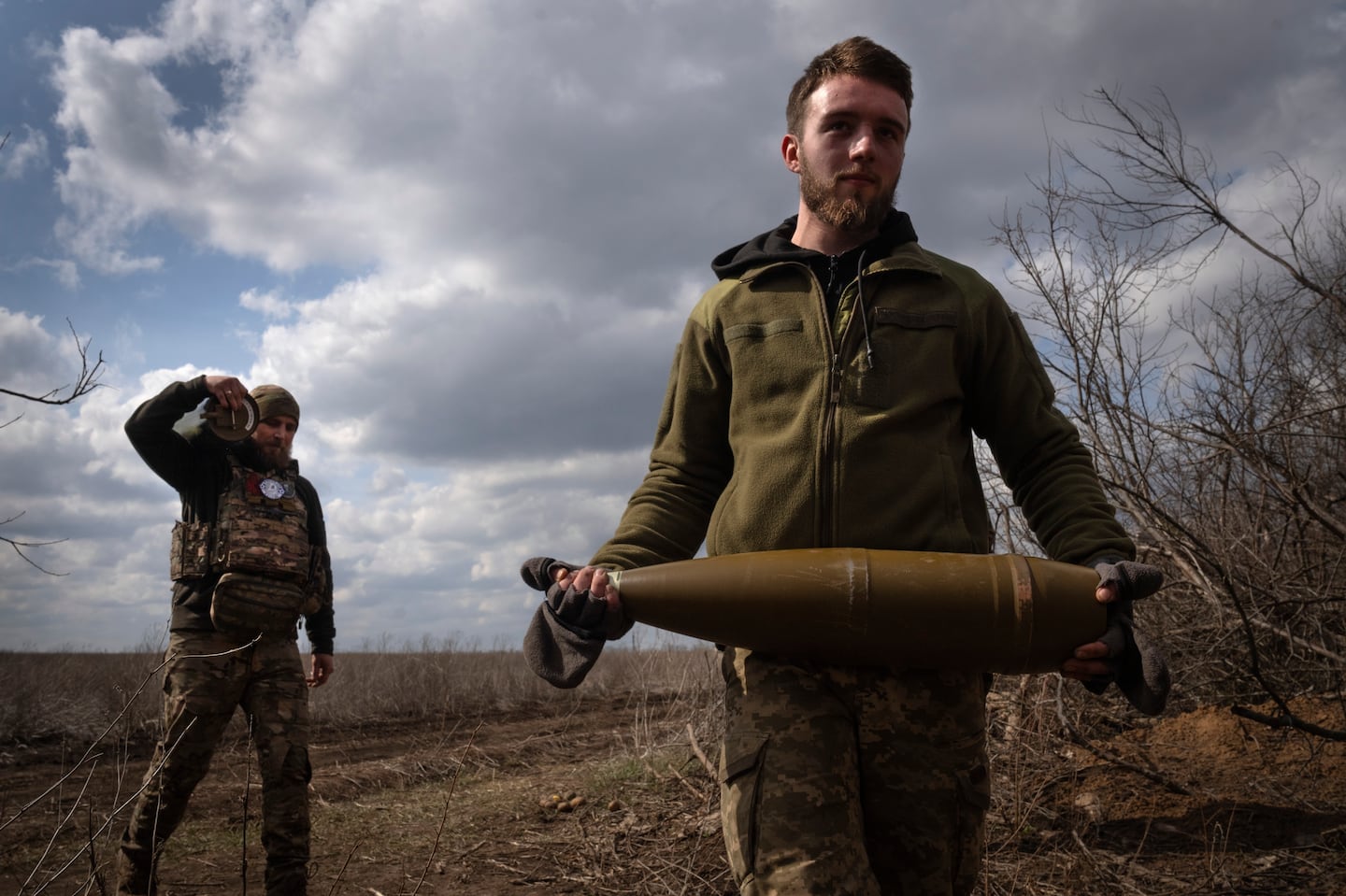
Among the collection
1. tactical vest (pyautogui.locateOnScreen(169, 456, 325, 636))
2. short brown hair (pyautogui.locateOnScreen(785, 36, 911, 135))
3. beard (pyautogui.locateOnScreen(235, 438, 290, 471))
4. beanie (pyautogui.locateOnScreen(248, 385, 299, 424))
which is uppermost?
short brown hair (pyautogui.locateOnScreen(785, 36, 911, 135))

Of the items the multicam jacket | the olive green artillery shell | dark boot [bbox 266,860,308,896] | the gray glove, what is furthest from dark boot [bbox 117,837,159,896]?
the olive green artillery shell

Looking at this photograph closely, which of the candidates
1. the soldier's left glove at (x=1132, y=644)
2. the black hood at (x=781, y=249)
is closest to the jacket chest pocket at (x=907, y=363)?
the black hood at (x=781, y=249)

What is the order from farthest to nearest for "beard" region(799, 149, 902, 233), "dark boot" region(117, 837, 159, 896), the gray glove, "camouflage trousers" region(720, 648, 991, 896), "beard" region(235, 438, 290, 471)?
"beard" region(235, 438, 290, 471)
"dark boot" region(117, 837, 159, 896)
"beard" region(799, 149, 902, 233)
the gray glove
"camouflage trousers" region(720, 648, 991, 896)

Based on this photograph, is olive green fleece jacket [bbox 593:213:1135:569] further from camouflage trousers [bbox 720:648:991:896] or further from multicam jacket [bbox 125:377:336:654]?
multicam jacket [bbox 125:377:336:654]

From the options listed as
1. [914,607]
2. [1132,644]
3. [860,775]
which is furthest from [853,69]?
[860,775]

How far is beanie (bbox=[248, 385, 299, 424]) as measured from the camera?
17.1ft

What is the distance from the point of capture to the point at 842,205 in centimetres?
257

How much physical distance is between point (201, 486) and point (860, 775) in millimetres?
3953

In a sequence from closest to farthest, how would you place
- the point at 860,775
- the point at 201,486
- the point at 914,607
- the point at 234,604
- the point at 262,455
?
1. the point at 914,607
2. the point at 860,775
3. the point at 234,604
4. the point at 201,486
5. the point at 262,455

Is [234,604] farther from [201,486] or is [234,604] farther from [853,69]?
[853,69]

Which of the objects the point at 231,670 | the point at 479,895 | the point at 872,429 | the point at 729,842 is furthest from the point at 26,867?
the point at 872,429

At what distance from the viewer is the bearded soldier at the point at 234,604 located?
4.55 metres

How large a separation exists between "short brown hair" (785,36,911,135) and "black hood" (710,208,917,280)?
12.5 inches

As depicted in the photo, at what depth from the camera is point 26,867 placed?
5922mm
